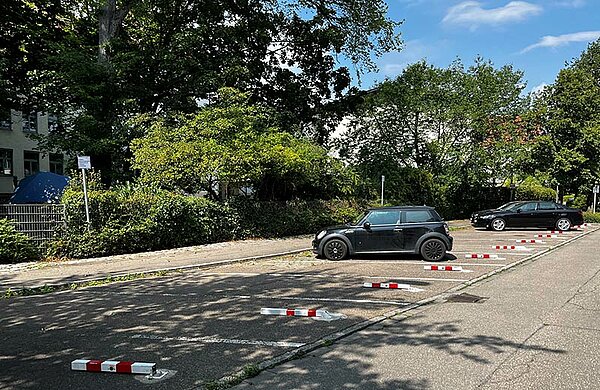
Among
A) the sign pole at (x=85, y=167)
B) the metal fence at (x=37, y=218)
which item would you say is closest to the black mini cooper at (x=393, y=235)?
the sign pole at (x=85, y=167)

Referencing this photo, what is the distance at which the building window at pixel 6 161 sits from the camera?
40.4m

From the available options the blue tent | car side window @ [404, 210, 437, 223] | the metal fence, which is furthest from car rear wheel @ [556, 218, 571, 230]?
the blue tent

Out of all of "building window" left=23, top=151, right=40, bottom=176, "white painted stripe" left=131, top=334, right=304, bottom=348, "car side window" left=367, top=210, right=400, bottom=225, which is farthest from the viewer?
"building window" left=23, top=151, right=40, bottom=176

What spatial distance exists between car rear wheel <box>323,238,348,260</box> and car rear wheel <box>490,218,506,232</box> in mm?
15268

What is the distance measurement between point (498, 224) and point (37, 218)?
21.7 meters

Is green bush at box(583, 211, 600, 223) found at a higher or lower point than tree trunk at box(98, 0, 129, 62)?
lower

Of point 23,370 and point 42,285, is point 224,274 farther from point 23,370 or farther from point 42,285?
point 23,370

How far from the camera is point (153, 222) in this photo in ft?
53.6

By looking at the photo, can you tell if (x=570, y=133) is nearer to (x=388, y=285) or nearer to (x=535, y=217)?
(x=535, y=217)

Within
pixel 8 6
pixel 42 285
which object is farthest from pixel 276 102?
pixel 42 285

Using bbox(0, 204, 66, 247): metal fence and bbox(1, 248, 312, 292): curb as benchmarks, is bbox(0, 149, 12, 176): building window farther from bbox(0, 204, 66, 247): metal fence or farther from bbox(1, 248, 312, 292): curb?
bbox(1, 248, 312, 292): curb

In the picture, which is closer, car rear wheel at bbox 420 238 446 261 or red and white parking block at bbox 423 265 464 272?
red and white parking block at bbox 423 265 464 272

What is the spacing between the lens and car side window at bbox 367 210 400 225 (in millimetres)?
14195

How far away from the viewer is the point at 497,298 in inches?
348
